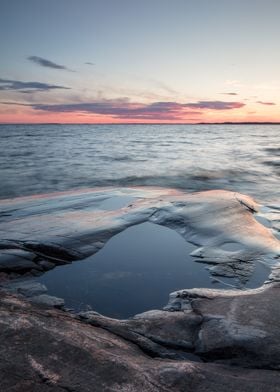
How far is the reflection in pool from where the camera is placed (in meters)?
4.53

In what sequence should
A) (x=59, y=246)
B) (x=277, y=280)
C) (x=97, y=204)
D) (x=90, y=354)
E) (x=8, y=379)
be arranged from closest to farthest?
(x=8, y=379), (x=90, y=354), (x=277, y=280), (x=59, y=246), (x=97, y=204)

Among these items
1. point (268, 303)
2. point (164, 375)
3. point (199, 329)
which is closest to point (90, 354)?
point (164, 375)

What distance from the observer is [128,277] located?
17.4ft

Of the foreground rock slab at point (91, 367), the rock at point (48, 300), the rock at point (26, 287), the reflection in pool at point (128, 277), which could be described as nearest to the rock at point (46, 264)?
the reflection in pool at point (128, 277)

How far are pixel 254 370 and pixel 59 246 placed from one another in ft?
13.9

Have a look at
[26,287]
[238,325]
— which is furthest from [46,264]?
[238,325]

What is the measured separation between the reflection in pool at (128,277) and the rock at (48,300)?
0.47 feet

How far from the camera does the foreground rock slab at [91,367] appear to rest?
9.07ft

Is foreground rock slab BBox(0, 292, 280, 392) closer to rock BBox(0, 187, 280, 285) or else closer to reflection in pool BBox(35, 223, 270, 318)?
reflection in pool BBox(35, 223, 270, 318)

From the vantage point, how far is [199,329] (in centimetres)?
380

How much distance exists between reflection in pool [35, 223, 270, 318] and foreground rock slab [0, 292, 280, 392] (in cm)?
83

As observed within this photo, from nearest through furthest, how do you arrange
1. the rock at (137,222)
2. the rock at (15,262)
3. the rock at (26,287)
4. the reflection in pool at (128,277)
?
the reflection in pool at (128,277), the rock at (26,287), the rock at (15,262), the rock at (137,222)

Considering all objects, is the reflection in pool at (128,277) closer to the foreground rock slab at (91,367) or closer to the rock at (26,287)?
the rock at (26,287)

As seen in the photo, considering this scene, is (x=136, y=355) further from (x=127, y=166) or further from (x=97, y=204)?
(x=127, y=166)
